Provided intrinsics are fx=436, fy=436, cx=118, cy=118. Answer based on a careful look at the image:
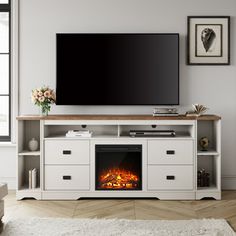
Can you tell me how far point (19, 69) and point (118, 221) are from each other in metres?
2.26

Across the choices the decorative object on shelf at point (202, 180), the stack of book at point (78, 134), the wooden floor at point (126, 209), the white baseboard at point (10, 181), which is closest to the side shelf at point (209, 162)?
the decorative object on shelf at point (202, 180)

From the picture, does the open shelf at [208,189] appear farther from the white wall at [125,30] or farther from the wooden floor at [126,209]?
the white wall at [125,30]

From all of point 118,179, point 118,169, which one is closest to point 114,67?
point 118,169

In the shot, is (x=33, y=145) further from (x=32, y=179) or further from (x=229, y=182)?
(x=229, y=182)

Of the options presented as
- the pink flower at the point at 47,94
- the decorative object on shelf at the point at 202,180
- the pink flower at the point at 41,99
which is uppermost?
the pink flower at the point at 47,94

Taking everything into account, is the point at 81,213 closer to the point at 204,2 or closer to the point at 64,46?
the point at 64,46

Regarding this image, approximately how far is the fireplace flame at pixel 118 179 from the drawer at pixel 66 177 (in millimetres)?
186

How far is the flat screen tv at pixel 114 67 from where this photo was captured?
4.89 m

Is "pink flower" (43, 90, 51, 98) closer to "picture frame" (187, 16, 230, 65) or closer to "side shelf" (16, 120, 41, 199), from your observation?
"side shelf" (16, 120, 41, 199)

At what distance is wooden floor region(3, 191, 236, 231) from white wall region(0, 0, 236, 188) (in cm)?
89

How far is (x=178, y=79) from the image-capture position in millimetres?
4906

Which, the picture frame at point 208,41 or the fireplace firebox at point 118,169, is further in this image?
the picture frame at point 208,41

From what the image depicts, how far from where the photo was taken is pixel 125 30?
16.4 ft

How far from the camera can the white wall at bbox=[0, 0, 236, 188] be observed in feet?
16.4
